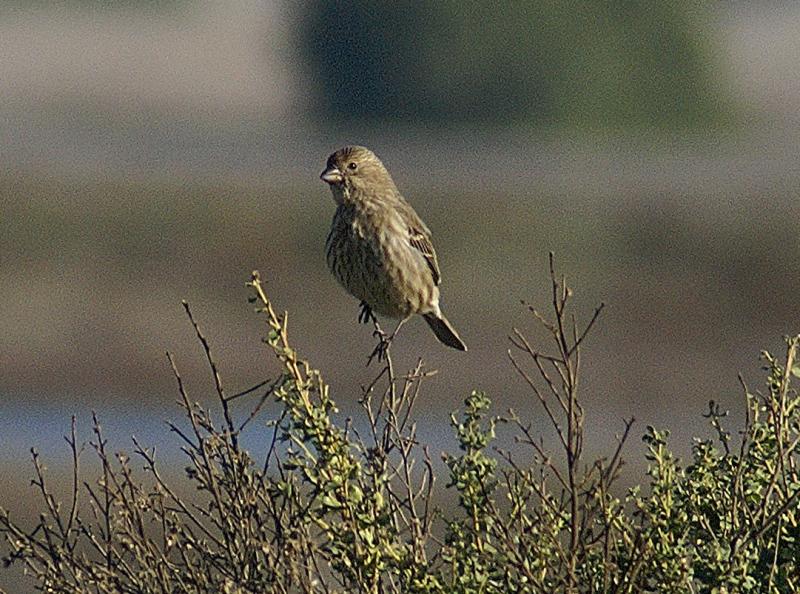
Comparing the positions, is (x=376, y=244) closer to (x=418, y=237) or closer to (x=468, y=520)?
(x=418, y=237)

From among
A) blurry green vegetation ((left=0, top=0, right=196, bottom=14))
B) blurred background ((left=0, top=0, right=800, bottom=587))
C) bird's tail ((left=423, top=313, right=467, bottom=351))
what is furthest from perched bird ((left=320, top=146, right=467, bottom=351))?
blurry green vegetation ((left=0, top=0, right=196, bottom=14))

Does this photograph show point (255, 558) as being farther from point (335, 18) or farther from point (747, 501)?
point (335, 18)

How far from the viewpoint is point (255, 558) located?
5.52m

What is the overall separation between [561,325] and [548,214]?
21561 mm

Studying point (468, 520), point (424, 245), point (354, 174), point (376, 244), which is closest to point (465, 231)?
point (424, 245)

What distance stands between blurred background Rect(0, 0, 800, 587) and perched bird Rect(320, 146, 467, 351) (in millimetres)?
5943

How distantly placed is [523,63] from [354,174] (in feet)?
123

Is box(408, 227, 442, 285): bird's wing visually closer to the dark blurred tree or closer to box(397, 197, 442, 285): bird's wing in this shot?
box(397, 197, 442, 285): bird's wing

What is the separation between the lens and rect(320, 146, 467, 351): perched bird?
8.52 m

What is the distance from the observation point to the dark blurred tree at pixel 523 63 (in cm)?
4416

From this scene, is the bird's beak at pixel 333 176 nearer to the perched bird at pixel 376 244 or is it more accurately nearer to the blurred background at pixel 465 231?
the perched bird at pixel 376 244

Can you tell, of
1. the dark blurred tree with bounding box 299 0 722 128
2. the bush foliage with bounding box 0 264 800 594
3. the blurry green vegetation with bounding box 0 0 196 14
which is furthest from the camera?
the blurry green vegetation with bounding box 0 0 196 14

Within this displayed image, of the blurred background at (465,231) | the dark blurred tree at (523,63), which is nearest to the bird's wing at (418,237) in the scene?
the blurred background at (465,231)

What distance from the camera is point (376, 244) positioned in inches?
338
